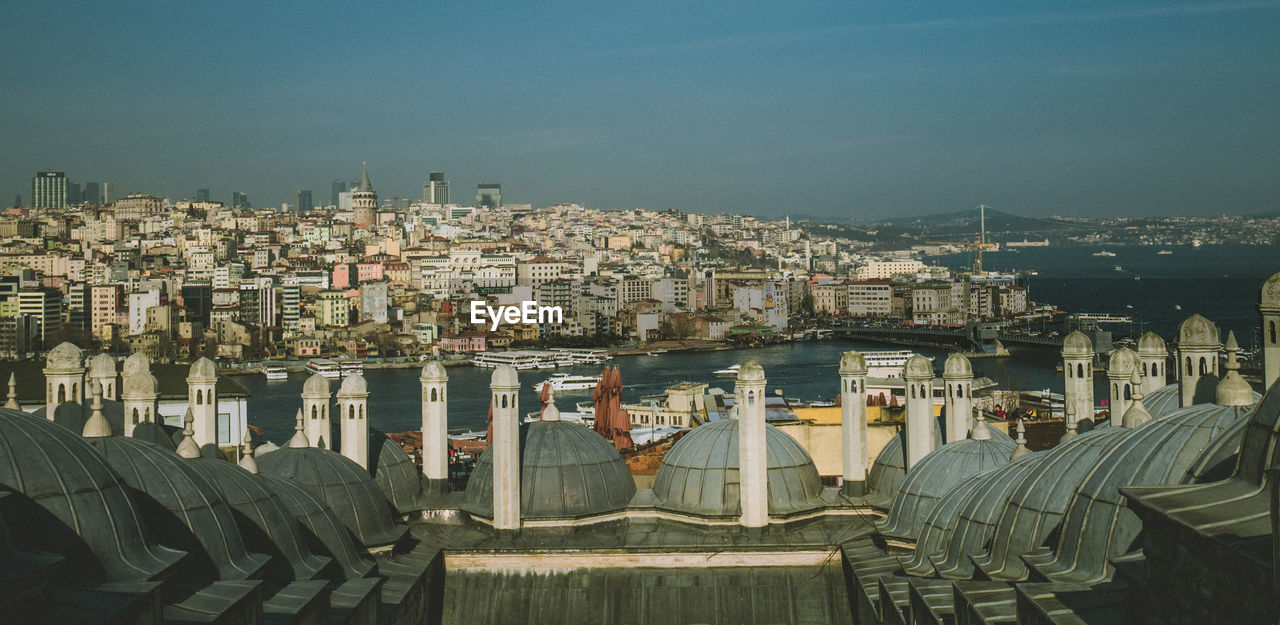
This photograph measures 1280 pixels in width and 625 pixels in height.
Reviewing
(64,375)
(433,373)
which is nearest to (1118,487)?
(433,373)

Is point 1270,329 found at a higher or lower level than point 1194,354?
higher

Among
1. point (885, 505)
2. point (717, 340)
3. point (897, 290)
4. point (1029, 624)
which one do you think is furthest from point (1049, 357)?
point (1029, 624)

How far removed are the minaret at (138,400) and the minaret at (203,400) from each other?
26 centimetres

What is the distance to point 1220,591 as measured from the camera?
3617 mm

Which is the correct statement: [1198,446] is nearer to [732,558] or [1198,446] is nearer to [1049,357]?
[732,558]

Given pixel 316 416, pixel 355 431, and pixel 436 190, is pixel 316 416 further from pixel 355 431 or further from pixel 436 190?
pixel 436 190

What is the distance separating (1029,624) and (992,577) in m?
1.01

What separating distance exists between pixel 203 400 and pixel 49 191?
126m

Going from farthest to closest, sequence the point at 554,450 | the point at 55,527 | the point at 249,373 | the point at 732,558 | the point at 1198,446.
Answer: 1. the point at 249,373
2. the point at 554,450
3. the point at 732,558
4. the point at 1198,446
5. the point at 55,527

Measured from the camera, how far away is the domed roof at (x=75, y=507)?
4.24 metres

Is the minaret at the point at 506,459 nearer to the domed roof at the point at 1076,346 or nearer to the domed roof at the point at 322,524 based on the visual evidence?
the domed roof at the point at 322,524

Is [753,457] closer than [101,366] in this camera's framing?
Yes

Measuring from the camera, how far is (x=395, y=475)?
8242 mm

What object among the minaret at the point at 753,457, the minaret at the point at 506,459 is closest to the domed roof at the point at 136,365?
the minaret at the point at 506,459
